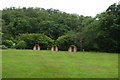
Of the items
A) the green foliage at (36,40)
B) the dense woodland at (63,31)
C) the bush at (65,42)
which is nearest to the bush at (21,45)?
the dense woodland at (63,31)

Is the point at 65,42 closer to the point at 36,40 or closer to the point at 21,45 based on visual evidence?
the point at 36,40

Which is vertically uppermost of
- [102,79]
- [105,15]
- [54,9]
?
[54,9]

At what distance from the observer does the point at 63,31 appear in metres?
48.8

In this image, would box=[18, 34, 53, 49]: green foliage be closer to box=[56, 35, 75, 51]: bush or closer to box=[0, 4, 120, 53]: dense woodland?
box=[0, 4, 120, 53]: dense woodland

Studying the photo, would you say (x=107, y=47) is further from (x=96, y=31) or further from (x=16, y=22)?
(x=16, y=22)

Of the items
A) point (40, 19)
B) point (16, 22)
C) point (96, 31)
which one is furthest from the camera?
point (40, 19)

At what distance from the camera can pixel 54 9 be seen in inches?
2589

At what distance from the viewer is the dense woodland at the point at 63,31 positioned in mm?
35500

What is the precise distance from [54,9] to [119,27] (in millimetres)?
32992

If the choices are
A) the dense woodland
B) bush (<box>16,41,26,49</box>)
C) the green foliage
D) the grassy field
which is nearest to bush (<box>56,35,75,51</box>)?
the dense woodland

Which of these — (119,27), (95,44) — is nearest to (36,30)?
(95,44)

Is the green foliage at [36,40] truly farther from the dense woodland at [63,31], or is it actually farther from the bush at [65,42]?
the bush at [65,42]

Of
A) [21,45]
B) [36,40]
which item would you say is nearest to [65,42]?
[36,40]

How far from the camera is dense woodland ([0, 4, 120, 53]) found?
116 ft
